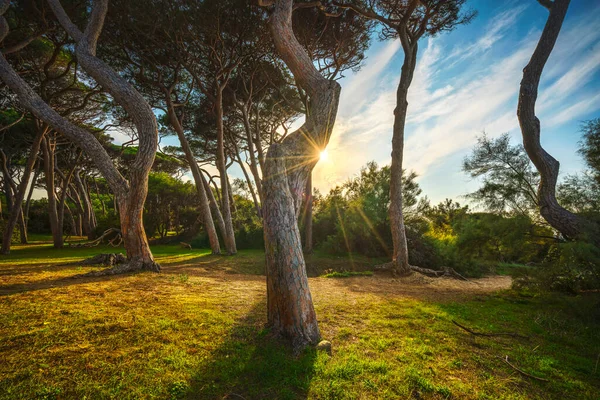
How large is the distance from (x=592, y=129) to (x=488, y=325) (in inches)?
319

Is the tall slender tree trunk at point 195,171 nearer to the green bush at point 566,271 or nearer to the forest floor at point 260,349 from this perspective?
the forest floor at point 260,349

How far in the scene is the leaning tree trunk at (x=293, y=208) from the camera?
2893 millimetres

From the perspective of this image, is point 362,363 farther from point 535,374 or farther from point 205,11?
point 205,11

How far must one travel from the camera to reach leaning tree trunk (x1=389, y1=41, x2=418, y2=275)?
8461 millimetres

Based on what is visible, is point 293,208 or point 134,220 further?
point 134,220

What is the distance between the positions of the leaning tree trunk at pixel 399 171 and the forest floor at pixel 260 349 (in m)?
3.70

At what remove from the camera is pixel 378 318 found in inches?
156

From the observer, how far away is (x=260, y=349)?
2.74 metres

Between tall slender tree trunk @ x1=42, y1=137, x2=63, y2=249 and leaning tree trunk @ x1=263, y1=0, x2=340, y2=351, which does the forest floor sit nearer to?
leaning tree trunk @ x1=263, y1=0, x2=340, y2=351

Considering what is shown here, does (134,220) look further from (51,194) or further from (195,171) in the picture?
(51,194)

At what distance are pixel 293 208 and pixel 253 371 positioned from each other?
1.78m

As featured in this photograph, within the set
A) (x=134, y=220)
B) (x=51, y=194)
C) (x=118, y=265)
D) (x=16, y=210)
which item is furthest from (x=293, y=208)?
(x=51, y=194)

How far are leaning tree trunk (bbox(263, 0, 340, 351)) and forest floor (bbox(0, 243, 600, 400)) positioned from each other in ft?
1.07

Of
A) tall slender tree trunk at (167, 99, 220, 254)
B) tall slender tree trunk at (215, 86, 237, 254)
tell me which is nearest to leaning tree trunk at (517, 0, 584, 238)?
tall slender tree trunk at (215, 86, 237, 254)
